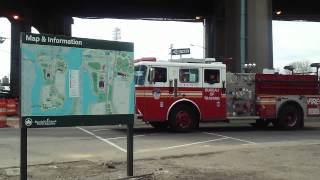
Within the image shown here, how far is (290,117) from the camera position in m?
23.0

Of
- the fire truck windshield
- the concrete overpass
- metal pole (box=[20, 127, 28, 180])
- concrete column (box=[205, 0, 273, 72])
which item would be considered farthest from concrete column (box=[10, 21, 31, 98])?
metal pole (box=[20, 127, 28, 180])

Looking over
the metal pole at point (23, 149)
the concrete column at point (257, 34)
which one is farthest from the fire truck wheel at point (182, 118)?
the concrete column at point (257, 34)

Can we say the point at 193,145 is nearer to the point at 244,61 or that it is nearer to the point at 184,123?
the point at 184,123

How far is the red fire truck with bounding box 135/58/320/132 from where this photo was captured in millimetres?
20125

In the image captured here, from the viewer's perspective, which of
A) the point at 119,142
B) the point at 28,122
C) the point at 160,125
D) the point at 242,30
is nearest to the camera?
the point at 28,122

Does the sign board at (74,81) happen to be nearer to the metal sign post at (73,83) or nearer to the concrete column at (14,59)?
the metal sign post at (73,83)

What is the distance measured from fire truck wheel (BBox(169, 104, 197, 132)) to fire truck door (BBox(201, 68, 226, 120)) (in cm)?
52

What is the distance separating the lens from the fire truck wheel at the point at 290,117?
2275 cm

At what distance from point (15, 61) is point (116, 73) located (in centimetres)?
5438

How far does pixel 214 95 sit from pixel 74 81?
485 inches

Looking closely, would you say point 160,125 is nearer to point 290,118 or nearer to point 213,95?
point 213,95

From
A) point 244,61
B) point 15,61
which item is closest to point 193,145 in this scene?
point 244,61

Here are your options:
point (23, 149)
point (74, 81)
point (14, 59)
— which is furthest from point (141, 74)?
point (14, 59)

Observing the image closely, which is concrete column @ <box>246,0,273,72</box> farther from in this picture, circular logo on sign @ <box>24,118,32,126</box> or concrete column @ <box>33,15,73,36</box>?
circular logo on sign @ <box>24,118,32,126</box>
